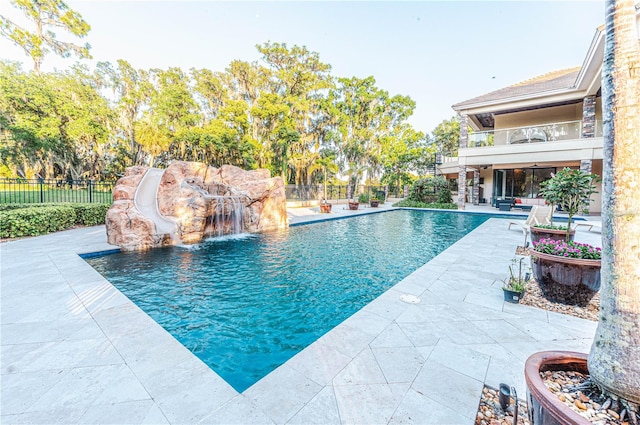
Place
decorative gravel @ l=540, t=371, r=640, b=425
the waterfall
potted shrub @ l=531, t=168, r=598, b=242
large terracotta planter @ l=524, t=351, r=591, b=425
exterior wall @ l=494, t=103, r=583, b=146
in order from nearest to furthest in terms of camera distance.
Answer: large terracotta planter @ l=524, t=351, r=591, b=425 → decorative gravel @ l=540, t=371, r=640, b=425 → potted shrub @ l=531, t=168, r=598, b=242 → the waterfall → exterior wall @ l=494, t=103, r=583, b=146

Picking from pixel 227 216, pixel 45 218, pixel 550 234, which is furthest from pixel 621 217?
pixel 45 218

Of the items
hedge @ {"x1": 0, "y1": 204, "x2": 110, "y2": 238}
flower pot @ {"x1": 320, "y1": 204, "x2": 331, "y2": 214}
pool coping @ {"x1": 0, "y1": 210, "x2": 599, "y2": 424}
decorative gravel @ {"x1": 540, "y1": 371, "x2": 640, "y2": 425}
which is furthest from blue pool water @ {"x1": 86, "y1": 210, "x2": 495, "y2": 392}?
flower pot @ {"x1": 320, "y1": 204, "x2": 331, "y2": 214}

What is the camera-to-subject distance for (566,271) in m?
3.43

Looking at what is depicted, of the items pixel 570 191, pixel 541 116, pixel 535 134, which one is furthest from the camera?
pixel 541 116

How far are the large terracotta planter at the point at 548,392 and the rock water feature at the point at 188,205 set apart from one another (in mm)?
7699

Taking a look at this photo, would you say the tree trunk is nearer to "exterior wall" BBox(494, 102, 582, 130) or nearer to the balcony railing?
the balcony railing

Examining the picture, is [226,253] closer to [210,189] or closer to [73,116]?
[210,189]

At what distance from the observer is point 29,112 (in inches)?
649

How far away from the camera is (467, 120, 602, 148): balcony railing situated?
1418 cm

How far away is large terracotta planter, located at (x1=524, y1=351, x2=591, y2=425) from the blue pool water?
1.98 meters

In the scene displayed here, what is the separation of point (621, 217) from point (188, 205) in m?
8.24

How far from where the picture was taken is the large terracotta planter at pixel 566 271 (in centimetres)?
329

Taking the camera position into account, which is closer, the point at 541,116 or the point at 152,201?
the point at 152,201

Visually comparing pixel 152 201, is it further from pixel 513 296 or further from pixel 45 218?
pixel 513 296
